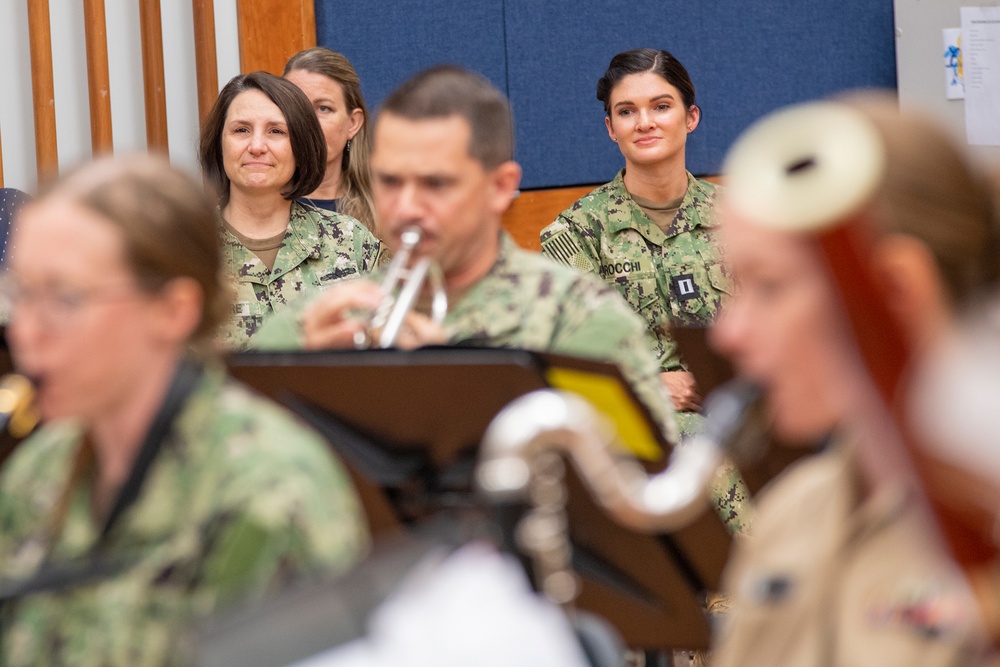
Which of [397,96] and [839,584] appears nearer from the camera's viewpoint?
[839,584]

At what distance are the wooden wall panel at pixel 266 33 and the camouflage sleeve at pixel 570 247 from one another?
1.33 metres

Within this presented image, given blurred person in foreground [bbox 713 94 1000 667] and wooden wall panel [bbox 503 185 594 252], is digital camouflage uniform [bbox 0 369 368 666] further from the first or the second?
wooden wall panel [bbox 503 185 594 252]

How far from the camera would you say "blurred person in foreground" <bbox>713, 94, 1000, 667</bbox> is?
590 mm

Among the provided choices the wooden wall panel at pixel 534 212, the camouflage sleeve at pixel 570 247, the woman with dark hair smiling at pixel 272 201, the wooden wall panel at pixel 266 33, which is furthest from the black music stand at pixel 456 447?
the wooden wall panel at pixel 534 212

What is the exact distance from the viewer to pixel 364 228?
318cm

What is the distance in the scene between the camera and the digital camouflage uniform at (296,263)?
2.90 metres

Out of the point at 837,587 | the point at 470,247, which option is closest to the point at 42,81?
the point at 470,247

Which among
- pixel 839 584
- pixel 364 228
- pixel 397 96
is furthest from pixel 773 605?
pixel 364 228

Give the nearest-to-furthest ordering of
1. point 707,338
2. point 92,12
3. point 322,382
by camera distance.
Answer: point 322,382 < point 707,338 < point 92,12

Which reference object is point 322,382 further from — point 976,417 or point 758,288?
point 976,417

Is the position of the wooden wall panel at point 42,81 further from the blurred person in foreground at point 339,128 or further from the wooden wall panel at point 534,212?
the wooden wall panel at point 534,212

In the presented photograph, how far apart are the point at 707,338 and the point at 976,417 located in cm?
117

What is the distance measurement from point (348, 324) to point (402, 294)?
0.10 metres

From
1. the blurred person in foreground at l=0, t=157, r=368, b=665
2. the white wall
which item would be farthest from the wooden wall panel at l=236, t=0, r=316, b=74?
the blurred person in foreground at l=0, t=157, r=368, b=665
